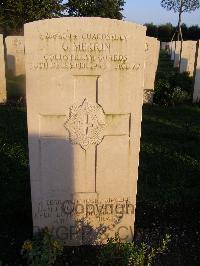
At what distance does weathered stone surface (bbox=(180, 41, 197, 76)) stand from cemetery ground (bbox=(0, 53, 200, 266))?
776 cm

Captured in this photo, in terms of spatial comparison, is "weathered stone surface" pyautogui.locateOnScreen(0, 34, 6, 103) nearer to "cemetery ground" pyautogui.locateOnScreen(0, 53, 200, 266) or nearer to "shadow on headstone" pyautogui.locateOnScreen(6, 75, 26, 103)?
"shadow on headstone" pyautogui.locateOnScreen(6, 75, 26, 103)

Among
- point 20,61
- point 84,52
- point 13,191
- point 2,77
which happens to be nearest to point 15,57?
point 20,61

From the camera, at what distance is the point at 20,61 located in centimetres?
1361

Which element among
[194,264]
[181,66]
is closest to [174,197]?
[194,264]

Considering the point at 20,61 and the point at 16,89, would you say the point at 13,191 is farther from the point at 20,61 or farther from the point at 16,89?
the point at 20,61

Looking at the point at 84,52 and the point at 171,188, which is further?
the point at 171,188

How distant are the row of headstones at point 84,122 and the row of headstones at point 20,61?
13.9ft

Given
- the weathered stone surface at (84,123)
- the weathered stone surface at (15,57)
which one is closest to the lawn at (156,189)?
the weathered stone surface at (84,123)

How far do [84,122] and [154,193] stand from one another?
6.36 feet

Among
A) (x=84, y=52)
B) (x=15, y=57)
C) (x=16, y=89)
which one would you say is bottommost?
(x=16, y=89)

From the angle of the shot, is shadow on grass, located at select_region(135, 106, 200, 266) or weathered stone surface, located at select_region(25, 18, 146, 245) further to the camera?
shadow on grass, located at select_region(135, 106, 200, 266)

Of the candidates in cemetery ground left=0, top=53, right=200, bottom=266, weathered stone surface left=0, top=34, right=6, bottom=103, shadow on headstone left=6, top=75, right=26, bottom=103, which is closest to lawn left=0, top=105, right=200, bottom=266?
cemetery ground left=0, top=53, right=200, bottom=266

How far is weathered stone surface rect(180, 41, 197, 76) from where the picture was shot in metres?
15.2

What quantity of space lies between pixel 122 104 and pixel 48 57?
787 mm
